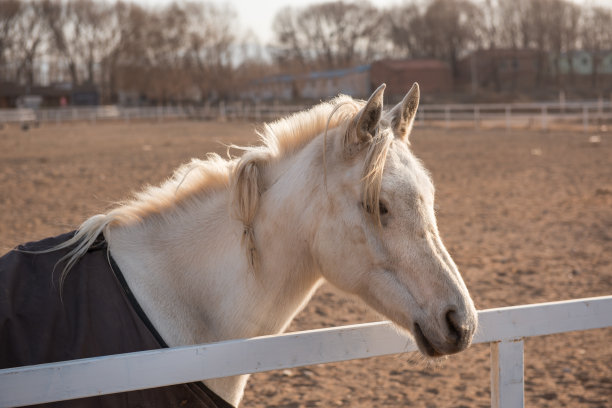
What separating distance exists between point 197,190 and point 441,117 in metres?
33.4

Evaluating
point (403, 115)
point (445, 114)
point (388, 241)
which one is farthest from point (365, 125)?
point (445, 114)

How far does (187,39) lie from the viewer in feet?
244

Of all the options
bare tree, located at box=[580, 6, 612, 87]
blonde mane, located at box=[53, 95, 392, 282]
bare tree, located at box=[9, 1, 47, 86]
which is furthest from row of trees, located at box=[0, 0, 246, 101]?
blonde mane, located at box=[53, 95, 392, 282]

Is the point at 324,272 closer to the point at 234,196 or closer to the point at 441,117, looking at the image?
the point at 234,196

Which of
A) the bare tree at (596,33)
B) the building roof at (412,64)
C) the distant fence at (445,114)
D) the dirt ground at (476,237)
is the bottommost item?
the dirt ground at (476,237)

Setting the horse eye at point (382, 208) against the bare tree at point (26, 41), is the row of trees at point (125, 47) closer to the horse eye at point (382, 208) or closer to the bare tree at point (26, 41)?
the bare tree at point (26, 41)

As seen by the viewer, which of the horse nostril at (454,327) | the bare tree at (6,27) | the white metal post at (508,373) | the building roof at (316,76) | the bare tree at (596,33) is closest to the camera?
the horse nostril at (454,327)

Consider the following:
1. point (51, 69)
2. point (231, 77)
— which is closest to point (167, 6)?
point (231, 77)

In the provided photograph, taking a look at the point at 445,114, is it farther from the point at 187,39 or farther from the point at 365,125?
the point at 187,39

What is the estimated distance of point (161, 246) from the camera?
238cm

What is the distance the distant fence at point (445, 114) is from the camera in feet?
93.2

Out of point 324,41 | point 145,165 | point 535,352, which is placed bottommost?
point 535,352

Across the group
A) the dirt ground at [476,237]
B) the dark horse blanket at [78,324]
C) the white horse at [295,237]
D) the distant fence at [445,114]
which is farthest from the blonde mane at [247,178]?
the distant fence at [445,114]

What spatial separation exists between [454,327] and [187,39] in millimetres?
77327
